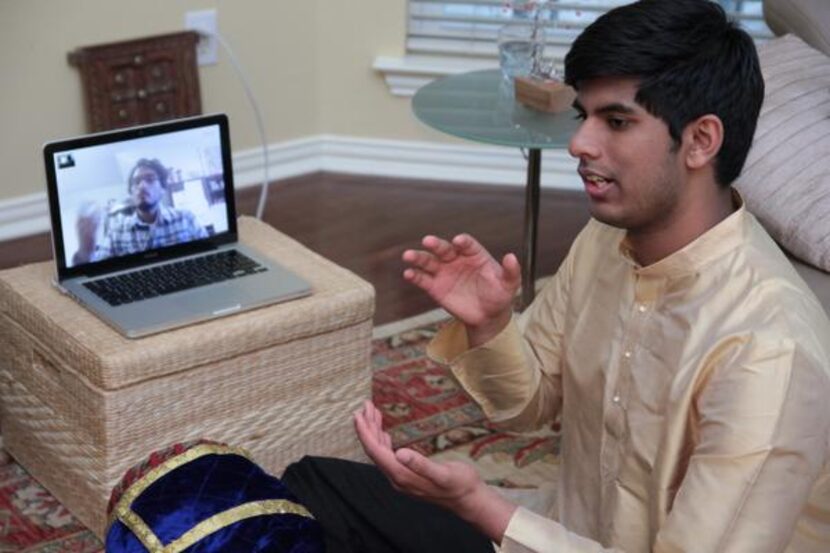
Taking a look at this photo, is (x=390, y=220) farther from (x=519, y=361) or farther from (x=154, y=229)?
(x=519, y=361)

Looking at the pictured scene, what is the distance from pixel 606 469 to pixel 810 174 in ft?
2.84

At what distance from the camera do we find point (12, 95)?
318cm

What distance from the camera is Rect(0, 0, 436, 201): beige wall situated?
10.5ft

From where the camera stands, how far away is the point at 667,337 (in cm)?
149

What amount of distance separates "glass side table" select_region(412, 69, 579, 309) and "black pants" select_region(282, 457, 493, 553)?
1027 mm

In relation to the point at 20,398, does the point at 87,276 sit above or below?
above

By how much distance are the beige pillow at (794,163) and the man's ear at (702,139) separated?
2.66 feet

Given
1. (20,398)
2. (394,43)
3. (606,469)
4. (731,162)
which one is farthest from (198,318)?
(394,43)

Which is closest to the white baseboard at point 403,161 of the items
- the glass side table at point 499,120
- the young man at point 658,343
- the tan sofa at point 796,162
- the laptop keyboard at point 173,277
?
the glass side table at point 499,120

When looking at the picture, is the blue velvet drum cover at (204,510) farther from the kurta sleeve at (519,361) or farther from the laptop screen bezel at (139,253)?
the laptop screen bezel at (139,253)

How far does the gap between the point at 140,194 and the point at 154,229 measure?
0.20 feet

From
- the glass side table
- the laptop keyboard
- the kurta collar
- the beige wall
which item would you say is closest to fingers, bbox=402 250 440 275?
the kurta collar

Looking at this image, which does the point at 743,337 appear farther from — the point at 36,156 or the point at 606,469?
the point at 36,156

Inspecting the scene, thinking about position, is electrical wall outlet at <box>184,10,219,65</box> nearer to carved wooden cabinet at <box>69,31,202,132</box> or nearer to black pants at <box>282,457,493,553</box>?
carved wooden cabinet at <box>69,31,202,132</box>
